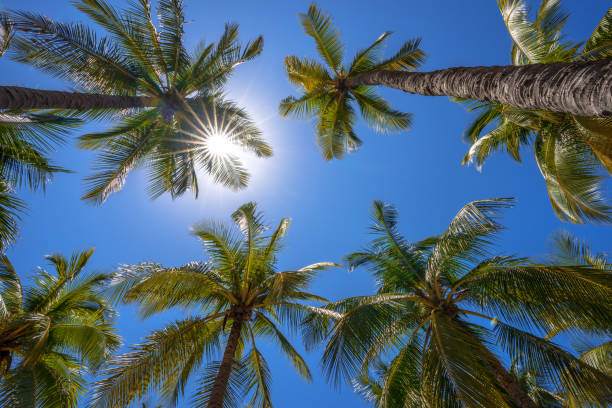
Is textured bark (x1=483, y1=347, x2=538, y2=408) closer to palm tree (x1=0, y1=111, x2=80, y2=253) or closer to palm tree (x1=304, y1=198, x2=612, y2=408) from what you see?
palm tree (x1=304, y1=198, x2=612, y2=408)

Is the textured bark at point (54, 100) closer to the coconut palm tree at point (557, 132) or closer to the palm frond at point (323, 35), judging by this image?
the palm frond at point (323, 35)

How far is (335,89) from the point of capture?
367 inches

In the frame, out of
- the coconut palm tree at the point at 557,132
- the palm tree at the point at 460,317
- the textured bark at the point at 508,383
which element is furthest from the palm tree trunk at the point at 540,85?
the textured bark at the point at 508,383

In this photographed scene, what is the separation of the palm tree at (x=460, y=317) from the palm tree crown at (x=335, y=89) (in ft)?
11.1

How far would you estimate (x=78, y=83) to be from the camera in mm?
7344

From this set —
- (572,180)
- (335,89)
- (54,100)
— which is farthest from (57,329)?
(572,180)

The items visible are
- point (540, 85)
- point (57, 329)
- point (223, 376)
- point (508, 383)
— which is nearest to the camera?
point (540, 85)

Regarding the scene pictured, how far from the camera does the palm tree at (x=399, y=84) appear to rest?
245 cm

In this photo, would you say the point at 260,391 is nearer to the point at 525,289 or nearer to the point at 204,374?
the point at 204,374

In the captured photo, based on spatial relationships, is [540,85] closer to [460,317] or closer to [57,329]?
[460,317]

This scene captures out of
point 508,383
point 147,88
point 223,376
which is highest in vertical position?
point 147,88

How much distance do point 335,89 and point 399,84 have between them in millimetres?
4054

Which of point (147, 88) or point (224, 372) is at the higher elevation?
point (147, 88)

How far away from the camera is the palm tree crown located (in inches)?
339
